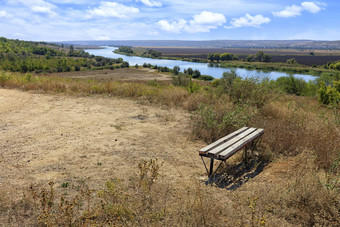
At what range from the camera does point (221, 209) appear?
3.02 m

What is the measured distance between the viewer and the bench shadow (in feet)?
12.4

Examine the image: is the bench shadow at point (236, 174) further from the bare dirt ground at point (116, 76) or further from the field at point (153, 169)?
the bare dirt ground at point (116, 76)

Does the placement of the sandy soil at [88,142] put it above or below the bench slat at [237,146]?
below

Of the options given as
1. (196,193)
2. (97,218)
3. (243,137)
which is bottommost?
(97,218)

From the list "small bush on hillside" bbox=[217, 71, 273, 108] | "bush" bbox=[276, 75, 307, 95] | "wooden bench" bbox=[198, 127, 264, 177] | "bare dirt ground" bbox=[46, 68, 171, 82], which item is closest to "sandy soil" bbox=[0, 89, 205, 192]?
"wooden bench" bbox=[198, 127, 264, 177]

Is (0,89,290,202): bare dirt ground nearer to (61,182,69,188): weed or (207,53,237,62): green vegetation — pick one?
(61,182,69,188): weed

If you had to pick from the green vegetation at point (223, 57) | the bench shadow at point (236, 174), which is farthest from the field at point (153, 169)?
the green vegetation at point (223, 57)

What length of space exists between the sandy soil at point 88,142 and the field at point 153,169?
0.02 metres

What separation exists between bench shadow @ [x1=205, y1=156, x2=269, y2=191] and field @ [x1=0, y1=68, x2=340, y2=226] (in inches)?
0.7

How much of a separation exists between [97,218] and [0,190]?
1.55 metres

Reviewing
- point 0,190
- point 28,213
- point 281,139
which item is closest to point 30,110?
point 0,190

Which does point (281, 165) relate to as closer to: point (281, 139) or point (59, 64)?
point (281, 139)

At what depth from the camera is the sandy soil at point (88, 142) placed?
408cm

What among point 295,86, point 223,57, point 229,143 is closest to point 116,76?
point 295,86
